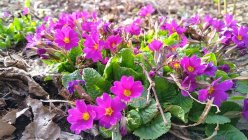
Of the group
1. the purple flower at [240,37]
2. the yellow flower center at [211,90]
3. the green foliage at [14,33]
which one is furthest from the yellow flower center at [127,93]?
the green foliage at [14,33]

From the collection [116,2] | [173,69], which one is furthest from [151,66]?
[116,2]

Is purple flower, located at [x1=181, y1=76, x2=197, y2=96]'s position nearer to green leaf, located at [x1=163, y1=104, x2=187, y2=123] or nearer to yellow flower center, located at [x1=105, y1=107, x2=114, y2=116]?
green leaf, located at [x1=163, y1=104, x2=187, y2=123]

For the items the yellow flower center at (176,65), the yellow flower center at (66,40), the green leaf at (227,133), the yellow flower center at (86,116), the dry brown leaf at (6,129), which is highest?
the yellow flower center at (66,40)

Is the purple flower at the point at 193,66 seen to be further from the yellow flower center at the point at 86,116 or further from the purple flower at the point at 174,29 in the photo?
the purple flower at the point at 174,29

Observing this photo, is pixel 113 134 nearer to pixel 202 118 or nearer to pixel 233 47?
pixel 202 118

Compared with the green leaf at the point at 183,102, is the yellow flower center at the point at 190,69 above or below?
above

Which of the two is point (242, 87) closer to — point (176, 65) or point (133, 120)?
point (176, 65)
